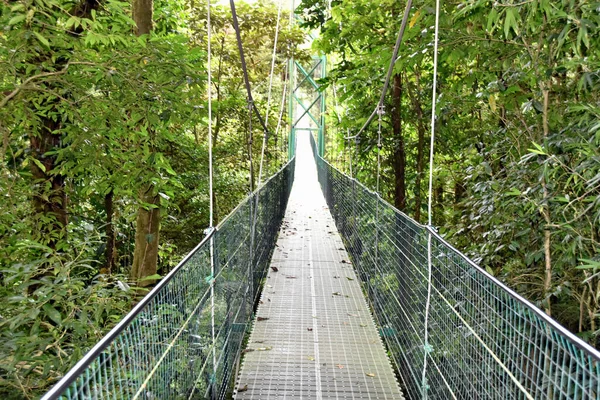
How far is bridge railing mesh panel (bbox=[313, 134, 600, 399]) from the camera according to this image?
3.36ft

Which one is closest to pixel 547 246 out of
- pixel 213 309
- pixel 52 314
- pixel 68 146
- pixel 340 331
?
pixel 340 331

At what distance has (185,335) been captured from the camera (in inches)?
59.9

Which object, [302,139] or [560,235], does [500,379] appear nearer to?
[560,235]

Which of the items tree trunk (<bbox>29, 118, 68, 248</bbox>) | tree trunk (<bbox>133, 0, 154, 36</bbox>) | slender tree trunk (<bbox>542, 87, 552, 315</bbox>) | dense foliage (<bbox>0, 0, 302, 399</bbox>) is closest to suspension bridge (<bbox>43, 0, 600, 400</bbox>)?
slender tree trunk (<bbox>542, 87, 552, 315</bbox>)

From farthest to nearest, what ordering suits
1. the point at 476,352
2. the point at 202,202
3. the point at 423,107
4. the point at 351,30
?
the point at 202,202 < the point at 423,107 < the point at 351,30 < the point at 476,352

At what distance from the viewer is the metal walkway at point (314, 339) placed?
2.34m

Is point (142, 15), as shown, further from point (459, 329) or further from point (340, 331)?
point (459, 329)

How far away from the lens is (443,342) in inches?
70.4

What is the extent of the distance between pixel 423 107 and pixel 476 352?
508cm

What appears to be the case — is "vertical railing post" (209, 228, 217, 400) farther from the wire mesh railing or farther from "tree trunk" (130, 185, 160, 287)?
"tree trunk" (130, 185, 160, 287)

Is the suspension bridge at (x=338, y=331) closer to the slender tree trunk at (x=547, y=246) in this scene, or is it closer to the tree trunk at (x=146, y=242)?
the slender tree trunk at (x=547, y=246)

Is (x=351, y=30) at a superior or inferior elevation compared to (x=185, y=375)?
superior

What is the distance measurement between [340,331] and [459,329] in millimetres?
1465

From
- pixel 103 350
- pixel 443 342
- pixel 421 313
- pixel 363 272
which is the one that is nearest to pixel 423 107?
pixel 363 272
